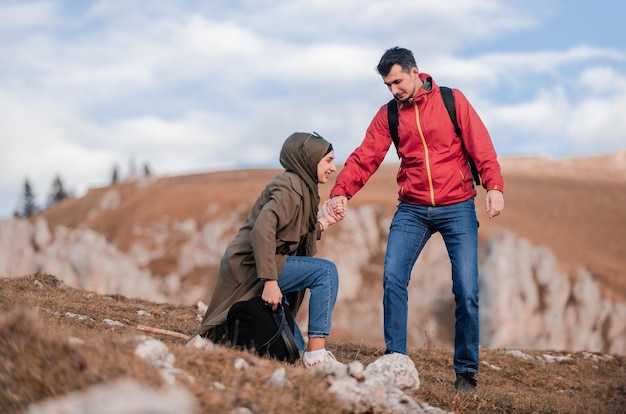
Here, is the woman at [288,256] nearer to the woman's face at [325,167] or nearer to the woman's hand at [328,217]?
the woman's face at [325,167]

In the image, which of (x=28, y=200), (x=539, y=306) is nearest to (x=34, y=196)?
(x=28, y=200)

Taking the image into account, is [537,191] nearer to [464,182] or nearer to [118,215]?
[118,215]

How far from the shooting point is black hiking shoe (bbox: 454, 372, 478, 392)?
803cm

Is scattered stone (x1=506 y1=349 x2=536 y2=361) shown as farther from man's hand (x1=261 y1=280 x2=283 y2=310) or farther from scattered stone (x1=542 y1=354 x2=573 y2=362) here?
man's hand (x1=261 y1=280 x2=283 y2=310)

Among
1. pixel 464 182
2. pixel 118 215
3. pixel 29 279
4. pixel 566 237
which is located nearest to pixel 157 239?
pixel 118 215

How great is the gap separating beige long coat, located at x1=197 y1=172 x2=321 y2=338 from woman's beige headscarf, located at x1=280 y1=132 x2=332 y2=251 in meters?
0.06

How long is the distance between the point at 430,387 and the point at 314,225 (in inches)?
82.3

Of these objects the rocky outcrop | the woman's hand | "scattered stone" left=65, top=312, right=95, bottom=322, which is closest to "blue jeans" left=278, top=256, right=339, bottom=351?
the woman's hand

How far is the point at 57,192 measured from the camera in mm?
139625

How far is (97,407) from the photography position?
3916 millimetres

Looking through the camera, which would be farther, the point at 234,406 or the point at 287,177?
the point at 287,177

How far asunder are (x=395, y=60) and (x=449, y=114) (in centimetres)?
86

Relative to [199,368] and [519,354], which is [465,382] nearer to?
[199,368]

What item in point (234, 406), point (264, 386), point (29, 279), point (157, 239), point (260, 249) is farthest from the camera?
point (157, 239)
